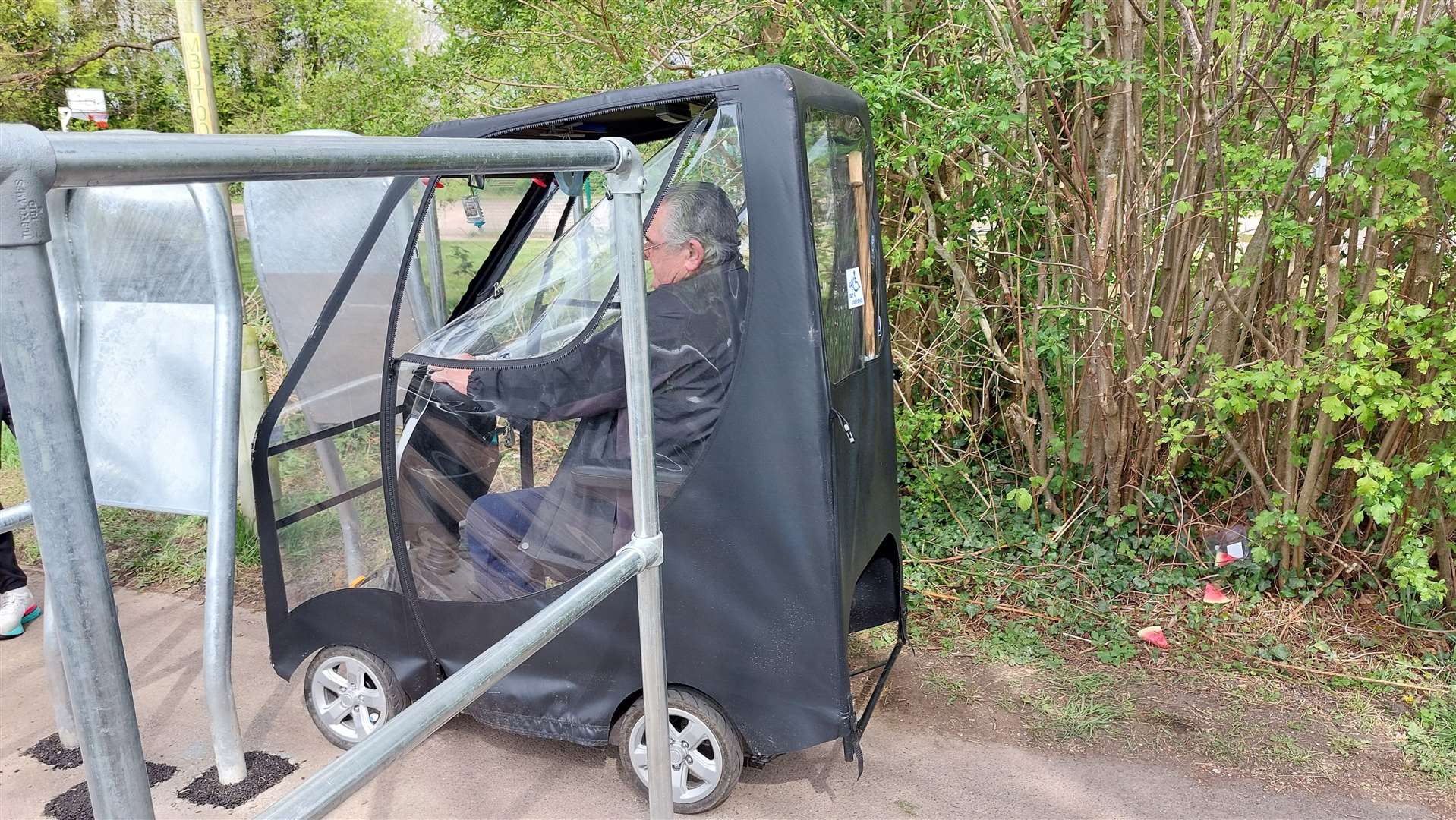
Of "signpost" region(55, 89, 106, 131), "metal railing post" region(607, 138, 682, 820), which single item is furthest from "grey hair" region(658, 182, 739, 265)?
"signpost" region(55, 89, 106, 131)

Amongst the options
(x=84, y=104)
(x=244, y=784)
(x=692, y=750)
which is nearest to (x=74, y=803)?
(x=244, y=784)

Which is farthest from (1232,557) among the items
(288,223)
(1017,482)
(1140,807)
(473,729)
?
(288,223)

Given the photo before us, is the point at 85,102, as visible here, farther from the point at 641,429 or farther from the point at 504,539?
the point at 641,429

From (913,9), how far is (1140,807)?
3103mm

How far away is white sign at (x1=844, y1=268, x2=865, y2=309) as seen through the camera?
8.70ft

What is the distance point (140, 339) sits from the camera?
2994 mm

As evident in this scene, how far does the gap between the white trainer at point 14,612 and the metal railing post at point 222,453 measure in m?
1.68

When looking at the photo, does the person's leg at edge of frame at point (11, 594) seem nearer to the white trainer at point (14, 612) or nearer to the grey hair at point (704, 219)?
the white trainer at point (14, 612)

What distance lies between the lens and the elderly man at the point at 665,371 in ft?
7.97

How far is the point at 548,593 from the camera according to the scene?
2.58 meters

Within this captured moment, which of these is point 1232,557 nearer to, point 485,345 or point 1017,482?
point 1017,482

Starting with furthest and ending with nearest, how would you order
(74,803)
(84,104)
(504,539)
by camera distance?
(84,104) < (74,803) < (504,539)

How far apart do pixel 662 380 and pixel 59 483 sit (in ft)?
5.18

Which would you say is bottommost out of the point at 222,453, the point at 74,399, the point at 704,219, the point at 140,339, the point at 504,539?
the point at 504,539
